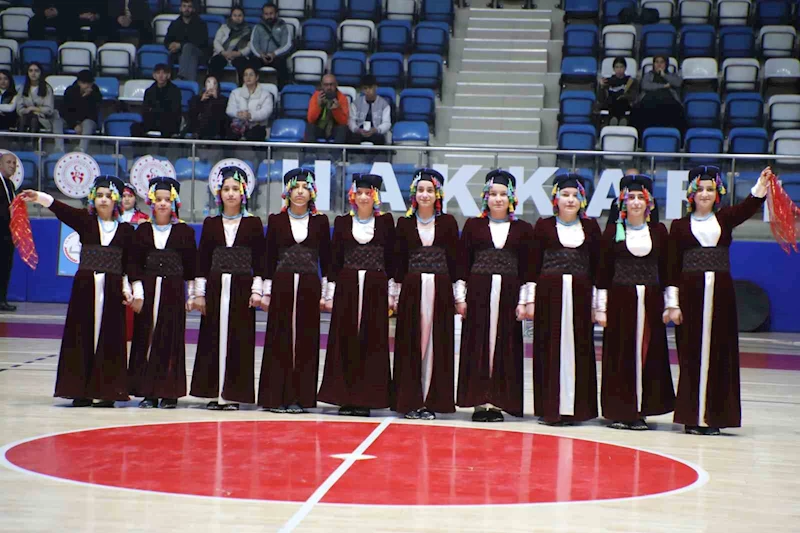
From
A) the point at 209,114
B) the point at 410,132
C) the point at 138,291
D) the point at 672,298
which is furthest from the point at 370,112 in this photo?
the point at 672,298

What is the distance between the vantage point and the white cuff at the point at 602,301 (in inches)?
295

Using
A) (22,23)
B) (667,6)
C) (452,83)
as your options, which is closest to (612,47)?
(667,6)

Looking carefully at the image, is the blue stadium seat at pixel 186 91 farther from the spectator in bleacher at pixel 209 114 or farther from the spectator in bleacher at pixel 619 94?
the spectator in bleacher at pixel 619 94

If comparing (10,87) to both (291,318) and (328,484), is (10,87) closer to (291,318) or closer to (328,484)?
(291,318)

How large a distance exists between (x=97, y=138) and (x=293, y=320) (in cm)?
577

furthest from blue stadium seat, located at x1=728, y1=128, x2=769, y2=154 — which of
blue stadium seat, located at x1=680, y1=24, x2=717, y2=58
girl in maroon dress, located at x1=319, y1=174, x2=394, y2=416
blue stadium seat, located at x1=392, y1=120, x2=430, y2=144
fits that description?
girl in maroon dress, located at x1=319, y1=174, x2=394, y2=416

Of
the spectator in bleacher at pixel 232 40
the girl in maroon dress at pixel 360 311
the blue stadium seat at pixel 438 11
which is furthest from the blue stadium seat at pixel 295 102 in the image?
the girl in maroon dress at pixel 360 311

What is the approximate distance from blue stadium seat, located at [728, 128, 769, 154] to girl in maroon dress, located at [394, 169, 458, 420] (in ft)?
22.7

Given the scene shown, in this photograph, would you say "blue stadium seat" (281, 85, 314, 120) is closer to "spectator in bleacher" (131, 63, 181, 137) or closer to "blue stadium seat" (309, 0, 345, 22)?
"spectator in bleacher" (131, 63, 181, 137)

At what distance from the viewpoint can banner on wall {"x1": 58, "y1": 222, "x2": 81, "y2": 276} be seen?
13312mm

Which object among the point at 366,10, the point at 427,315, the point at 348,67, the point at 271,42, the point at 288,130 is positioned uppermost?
the point at 366,10

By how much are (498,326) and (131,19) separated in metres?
10.7

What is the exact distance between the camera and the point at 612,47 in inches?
616

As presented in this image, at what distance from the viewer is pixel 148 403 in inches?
309
